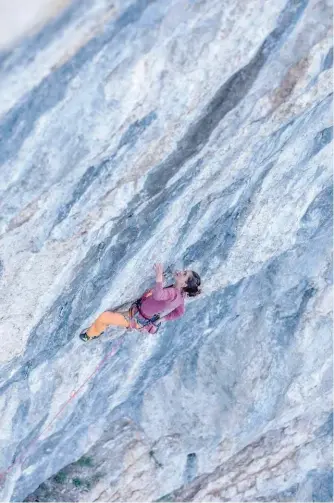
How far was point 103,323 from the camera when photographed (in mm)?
6441

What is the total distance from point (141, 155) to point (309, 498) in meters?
7.64

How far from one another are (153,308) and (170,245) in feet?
2.56

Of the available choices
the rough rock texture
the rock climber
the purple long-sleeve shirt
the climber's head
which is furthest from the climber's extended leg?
the climber's head

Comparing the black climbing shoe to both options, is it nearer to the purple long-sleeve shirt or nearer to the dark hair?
the purple long-sleeve shirt

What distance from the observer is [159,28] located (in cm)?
466

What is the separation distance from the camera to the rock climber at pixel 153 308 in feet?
20.5

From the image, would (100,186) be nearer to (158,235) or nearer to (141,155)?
(141,155)

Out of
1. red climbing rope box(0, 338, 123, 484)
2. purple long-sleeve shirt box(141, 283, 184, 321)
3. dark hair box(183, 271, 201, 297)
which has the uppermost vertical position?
purple long-sleeve shirt box(141, 283, 184, 321)

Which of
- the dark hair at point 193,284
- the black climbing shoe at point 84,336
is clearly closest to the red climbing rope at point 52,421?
the black climbing shoe at point 84,336

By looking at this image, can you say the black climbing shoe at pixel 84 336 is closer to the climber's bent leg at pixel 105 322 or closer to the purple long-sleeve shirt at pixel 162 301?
Result: the climber's bent leg at pixel 105 322

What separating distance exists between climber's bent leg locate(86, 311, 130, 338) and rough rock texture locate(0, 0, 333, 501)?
0.60 ft

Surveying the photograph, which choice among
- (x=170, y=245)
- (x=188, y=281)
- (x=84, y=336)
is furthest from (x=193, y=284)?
(x=84, y=336)

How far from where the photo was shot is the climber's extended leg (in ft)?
21.0

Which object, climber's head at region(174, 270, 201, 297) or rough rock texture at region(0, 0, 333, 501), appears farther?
climber's head at region(174, 270, 201, 297)
